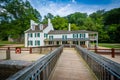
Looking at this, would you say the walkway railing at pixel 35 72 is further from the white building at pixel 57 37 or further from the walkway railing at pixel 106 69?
the white building at pixel 57 37

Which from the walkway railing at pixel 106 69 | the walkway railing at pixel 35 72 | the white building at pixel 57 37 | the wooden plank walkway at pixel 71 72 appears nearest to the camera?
the walkway railing at pixel 35 72

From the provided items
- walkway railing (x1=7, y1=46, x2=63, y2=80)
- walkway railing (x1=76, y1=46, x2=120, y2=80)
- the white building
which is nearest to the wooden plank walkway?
walkway railing (x1=76, y1=46, x2=120, y2=80)

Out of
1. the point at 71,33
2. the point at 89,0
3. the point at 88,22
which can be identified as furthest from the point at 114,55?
the point at 89,0

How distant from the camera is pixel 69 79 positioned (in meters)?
4.68

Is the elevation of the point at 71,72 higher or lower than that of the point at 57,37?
lower

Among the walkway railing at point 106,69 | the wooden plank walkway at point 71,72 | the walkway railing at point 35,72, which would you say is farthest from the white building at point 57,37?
the walkway railing at point 35,72

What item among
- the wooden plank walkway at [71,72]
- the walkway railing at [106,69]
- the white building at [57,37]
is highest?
the white building at [57,37]

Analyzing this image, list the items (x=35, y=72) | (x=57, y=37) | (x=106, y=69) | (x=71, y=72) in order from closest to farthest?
1. (x=35, y=72)
2. (x=106, y=69)
3. (x=71, y=72)
4. (x=57, y=37)

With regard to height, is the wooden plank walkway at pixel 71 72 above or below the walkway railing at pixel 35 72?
below

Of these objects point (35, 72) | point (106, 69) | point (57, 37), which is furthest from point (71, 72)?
point (57, 37)

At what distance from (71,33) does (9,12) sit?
1516 cm

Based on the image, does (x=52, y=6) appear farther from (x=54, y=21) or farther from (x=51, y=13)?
(x=54, y=21)

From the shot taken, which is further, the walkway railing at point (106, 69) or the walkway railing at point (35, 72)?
the walkway railing at point (106, 69)

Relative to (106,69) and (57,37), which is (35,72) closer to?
(106,69)
